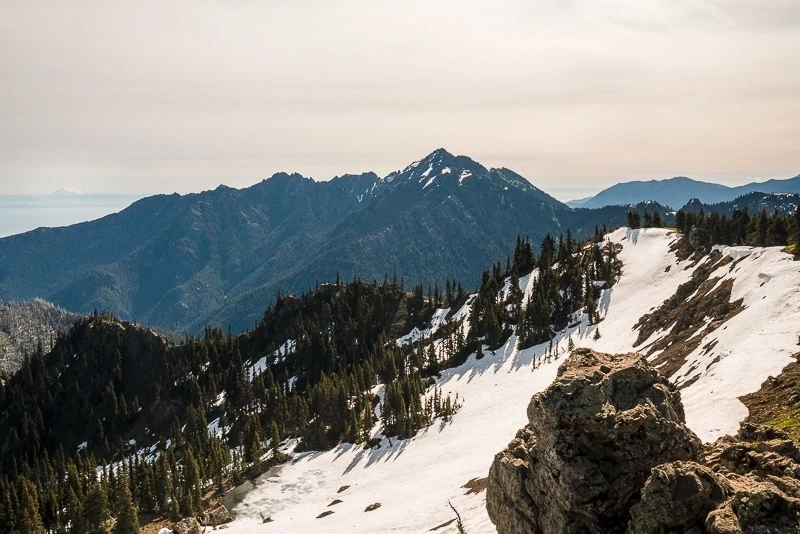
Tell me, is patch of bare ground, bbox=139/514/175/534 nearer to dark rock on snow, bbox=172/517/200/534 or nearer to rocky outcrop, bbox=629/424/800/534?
dark rock on snow, bbox=172/517/200/534

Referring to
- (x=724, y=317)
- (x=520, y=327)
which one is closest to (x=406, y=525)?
(x=724, y=317)

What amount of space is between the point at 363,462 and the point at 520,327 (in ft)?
229

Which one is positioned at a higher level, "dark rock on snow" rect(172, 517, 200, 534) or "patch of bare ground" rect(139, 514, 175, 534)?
"dark rock on snow" rect(172, 517, 200, 534)

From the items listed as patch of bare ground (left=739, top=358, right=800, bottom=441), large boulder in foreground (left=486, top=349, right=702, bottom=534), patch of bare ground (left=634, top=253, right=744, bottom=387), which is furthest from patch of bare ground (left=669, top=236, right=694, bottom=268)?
large boulder in foreground (left=486, top=349, right=702, bottom=534)

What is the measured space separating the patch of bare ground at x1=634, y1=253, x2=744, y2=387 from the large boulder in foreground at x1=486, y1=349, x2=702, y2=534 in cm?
3596

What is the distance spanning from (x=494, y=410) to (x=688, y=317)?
145ft

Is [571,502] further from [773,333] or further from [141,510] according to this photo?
[141,510]

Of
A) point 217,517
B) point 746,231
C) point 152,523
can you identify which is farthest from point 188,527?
point 746,231

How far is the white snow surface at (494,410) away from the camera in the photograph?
48.3 metres

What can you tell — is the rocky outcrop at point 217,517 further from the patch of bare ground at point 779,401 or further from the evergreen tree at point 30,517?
the patch of bare ground at point 779,401

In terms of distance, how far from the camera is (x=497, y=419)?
99812 millimetres

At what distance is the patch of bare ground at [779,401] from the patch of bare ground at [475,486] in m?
27.4

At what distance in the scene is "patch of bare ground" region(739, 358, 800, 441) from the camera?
33.2 meters

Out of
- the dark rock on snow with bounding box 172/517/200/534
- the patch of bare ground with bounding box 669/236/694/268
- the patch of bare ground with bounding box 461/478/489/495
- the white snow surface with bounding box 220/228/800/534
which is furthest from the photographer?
the patch of bare ground with bounding box 669/236/694/268
